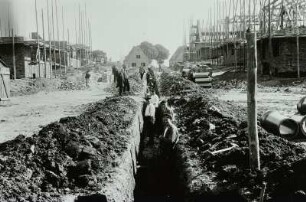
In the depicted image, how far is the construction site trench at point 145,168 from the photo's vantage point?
21.6 feet

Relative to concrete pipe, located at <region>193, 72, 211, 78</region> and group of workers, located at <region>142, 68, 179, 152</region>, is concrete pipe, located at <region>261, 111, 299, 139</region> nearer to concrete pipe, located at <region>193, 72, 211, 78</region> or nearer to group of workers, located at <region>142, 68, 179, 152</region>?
group of workers, located at <region>142, 68, 179, 152</region>

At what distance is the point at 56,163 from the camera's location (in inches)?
299

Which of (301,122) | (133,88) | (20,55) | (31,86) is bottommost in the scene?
(301,122)

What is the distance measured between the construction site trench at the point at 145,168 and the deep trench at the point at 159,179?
2 cm

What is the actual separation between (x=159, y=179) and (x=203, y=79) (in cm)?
2248

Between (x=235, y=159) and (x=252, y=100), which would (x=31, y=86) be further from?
(x=252, y=100)

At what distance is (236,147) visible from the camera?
8344mm

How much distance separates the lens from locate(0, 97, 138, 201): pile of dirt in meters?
6.62

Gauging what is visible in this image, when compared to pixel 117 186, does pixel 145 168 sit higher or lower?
lower

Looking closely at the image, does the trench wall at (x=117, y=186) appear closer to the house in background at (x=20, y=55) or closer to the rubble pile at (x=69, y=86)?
the rubble pile at (x=69, y=86)

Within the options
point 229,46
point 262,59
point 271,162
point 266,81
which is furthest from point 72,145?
point 229,46

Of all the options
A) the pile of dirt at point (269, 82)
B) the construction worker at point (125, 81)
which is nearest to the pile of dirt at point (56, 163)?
the construction worker at point (125, 81)

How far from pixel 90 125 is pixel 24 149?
3.34 meters

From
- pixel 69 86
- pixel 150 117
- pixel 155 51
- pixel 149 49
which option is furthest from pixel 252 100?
pixel 155 51
